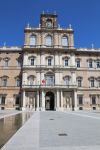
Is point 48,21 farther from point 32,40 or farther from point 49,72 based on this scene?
point 49,72

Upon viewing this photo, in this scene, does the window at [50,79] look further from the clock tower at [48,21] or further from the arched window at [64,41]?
the clock tower at [48,21]

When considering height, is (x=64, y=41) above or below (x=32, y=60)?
above

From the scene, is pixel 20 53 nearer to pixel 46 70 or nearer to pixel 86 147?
pixel 46 70

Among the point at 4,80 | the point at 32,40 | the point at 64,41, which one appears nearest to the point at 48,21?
the point at 32,40

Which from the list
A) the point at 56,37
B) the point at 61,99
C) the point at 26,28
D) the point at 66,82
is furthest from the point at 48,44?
the point at 61,99

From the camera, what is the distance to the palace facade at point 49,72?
179 ft

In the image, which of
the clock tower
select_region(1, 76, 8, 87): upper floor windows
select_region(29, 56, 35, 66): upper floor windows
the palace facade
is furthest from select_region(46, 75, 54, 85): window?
the clock tower

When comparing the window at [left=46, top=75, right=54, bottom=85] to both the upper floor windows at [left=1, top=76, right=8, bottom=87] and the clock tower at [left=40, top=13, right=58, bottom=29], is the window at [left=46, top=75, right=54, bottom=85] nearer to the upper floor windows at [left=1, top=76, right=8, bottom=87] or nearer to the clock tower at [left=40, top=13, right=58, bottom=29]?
the upper floor windows at [left=1, top=76, right=8, bottom=87]

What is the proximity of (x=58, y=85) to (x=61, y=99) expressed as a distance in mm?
3354

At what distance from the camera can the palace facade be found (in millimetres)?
54500

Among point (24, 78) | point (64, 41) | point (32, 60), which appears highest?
point (64, 41)

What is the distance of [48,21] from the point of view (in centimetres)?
6122

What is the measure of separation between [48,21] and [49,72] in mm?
14453

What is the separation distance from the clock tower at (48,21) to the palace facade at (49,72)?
0.26 m
